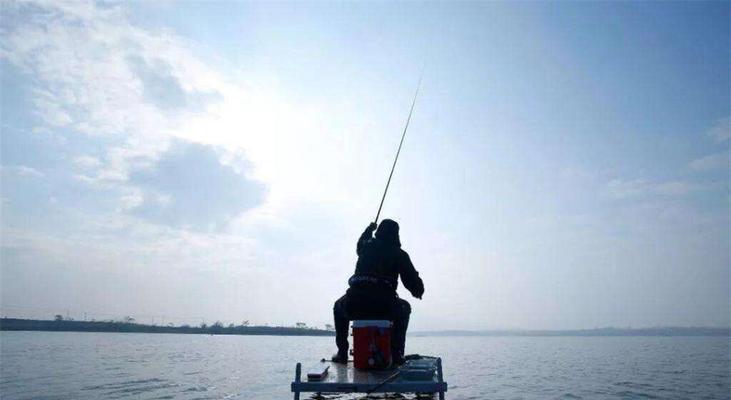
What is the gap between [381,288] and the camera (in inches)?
352

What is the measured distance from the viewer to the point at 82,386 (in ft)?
66.7

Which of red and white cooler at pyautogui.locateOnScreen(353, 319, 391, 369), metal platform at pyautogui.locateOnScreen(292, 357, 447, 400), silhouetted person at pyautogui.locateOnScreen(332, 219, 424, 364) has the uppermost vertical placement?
silhouetted person at pyautogui.locateOnScreen(332, 219, 424, 364)

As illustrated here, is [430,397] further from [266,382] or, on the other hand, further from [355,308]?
[266,382]

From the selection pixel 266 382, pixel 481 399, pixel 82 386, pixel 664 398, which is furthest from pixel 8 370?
pixel 664 398

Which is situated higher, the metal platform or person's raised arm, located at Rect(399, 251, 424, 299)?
person's raised arm, located at Rect(399, 251, 424, 299)

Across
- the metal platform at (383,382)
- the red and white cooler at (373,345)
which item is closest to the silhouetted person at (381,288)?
the red and white cooler at (373,345)

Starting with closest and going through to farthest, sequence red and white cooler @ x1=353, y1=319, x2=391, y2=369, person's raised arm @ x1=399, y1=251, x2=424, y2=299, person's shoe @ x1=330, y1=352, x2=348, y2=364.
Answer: red and white cooler @ x1=353, y1=319, x2=391, y2=369
person's raised arm @ x1=399, y1=251, x2=424, y2=299
person's shoe @ x1=330, y1=352, x2=348, y2=364

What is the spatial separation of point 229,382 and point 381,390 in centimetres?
1980

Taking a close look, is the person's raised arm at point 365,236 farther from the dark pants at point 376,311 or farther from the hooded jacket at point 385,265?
the dark pants at point 376,311

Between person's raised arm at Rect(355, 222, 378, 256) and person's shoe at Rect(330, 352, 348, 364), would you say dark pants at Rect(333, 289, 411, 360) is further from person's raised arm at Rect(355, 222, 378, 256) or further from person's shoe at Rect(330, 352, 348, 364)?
person's raised arm at Rect(355, 222, 378, 256)

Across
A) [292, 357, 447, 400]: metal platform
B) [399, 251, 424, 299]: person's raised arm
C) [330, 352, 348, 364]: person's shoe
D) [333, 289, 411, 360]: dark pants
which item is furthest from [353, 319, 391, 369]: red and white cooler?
[330, 352, 348, 364]: person's shoe

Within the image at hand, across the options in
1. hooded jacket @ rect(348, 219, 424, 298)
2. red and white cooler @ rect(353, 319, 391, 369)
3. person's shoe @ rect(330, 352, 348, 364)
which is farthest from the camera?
person's shoe @ rect(330, 352, 348, 364)

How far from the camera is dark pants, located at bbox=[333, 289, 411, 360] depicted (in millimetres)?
8797

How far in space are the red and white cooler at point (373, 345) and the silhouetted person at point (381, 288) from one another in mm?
444
